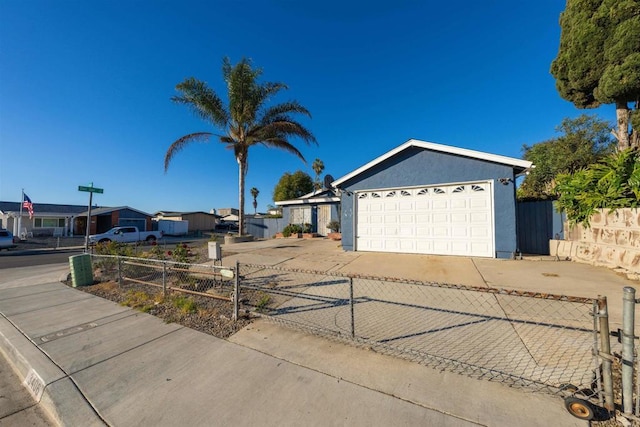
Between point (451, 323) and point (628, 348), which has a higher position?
point (628, 348)

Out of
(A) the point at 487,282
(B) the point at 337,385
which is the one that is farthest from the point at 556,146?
(B) the point at 337,385

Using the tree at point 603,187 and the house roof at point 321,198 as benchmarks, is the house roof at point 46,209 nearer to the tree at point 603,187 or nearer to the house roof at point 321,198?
the house roof at point 321,198

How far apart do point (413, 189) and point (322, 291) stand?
637 centimetres

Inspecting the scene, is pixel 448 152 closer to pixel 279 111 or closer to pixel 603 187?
pixel 603 187

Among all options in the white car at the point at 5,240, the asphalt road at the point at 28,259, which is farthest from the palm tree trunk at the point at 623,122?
the white car at the point at 5,240

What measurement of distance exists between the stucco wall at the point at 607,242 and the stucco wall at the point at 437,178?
5.62ft

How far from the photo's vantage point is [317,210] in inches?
748

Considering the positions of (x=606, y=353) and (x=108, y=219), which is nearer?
(x=606, y=353)

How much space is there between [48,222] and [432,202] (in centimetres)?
4049

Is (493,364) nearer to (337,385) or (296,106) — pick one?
(337,385)

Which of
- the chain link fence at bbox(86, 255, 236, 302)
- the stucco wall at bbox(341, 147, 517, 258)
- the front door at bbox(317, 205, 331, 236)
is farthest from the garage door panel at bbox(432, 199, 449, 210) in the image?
the front door at bbox(317, 205, 331, 236)

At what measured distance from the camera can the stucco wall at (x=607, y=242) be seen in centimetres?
600

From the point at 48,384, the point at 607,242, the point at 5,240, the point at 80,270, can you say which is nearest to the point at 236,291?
the point at 48,384

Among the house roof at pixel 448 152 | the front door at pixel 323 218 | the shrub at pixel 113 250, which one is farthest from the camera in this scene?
the front door at pixel 323 218
